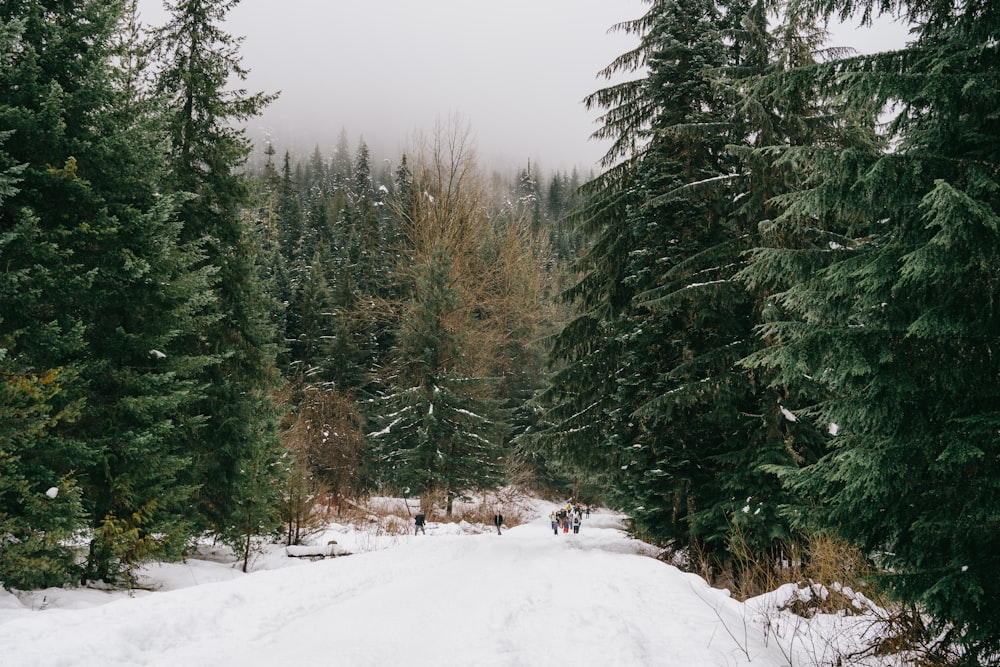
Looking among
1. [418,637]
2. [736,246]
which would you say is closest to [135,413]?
[418,637]

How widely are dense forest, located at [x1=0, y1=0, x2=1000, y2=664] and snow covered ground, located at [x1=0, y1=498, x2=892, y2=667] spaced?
1.32 m

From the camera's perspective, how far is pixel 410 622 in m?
6.24

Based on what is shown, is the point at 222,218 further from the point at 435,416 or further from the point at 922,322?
the point at 435,416

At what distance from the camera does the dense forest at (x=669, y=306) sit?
13.1 ft

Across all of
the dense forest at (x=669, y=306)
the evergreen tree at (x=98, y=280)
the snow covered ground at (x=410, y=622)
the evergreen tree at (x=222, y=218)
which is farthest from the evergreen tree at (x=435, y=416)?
the evergreen tree at (x=98, y=280)

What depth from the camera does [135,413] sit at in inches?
316

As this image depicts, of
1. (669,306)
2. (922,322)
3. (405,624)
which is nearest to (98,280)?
(405,624)

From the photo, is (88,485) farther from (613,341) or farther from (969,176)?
(969,176)

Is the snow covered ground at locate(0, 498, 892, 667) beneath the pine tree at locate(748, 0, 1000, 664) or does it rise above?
beneath

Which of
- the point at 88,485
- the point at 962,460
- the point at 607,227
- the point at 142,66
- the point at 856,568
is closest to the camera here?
the point at 962,460

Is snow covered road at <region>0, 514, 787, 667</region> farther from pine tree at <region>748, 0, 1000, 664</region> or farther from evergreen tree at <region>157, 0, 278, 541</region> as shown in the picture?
evergreen tree at <region>157, 0, 278, 541</region>

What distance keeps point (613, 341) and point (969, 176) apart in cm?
835

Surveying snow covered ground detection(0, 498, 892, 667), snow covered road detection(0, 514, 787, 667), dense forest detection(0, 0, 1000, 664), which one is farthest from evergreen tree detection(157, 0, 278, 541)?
snow covered road detection(0, 514, 787, 667)

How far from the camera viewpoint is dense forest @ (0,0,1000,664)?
13.1 ft
